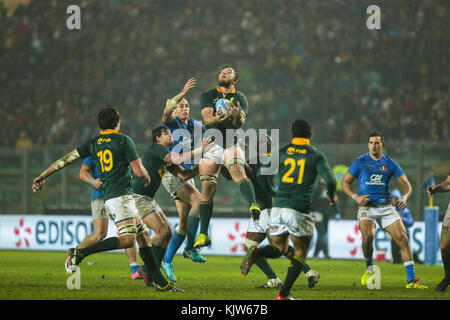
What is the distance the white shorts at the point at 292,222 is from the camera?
8.41 metres

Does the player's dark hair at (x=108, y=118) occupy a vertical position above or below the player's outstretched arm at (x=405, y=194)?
above

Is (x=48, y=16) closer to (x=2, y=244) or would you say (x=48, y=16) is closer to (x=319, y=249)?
(x=2, y=244)

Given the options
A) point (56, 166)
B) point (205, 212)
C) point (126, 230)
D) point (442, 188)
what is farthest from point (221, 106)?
point (442, 188)

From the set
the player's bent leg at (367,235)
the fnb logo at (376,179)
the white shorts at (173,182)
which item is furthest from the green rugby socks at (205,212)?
the fnb logo at (376,179)

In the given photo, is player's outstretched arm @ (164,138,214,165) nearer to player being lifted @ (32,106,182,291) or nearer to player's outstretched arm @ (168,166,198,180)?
player's outstretched arm @ (168,166,198,180)

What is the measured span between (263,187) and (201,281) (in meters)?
2.23

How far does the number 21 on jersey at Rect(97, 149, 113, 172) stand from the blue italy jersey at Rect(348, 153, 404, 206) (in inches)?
164

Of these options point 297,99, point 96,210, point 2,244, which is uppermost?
point 297,99

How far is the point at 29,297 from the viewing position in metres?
8.79

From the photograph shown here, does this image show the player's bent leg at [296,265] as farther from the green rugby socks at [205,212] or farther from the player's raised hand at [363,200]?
the player's raised hand at [363,200]

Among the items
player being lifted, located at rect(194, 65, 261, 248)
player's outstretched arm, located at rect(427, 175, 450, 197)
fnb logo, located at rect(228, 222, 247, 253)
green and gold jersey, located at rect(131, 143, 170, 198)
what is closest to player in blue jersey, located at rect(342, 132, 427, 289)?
player's outstretched arm, located at rect(427, 175, 450, 197)

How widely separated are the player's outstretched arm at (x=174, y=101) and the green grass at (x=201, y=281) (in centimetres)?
258

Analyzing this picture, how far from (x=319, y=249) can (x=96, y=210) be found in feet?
27.8
